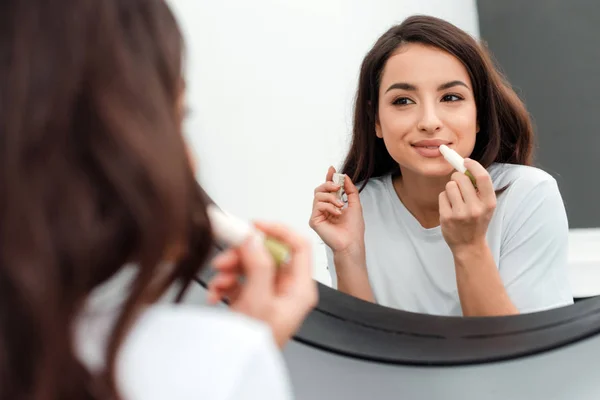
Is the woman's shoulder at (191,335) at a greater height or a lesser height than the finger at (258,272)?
lesser

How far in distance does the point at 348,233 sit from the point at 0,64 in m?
0.42

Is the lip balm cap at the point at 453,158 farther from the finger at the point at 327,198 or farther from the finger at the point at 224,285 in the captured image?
the finger at the point at 224,285

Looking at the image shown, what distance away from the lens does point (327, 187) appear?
61 cm

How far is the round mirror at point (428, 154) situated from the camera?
0.56 metres

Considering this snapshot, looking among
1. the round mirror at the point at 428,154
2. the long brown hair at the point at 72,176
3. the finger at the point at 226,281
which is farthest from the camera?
the round mirror at the point at 428,154

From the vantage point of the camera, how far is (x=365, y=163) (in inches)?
25.3

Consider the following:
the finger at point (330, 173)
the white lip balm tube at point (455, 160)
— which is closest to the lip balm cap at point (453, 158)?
the white lip balm tube at point (455, 160)

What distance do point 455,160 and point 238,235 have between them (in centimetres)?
28

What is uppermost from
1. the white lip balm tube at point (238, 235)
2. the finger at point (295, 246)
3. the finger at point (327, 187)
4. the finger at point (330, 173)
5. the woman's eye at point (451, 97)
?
the woman's eye at point (451, 97)

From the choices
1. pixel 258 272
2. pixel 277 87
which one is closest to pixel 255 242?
pixel 258 272

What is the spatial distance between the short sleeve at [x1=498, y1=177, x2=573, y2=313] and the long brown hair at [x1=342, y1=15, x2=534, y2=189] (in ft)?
0.14

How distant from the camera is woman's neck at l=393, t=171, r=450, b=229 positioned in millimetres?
607

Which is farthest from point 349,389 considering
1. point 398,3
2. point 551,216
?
point 398,3

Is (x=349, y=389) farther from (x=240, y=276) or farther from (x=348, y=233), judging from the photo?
(x=240, y=276)
